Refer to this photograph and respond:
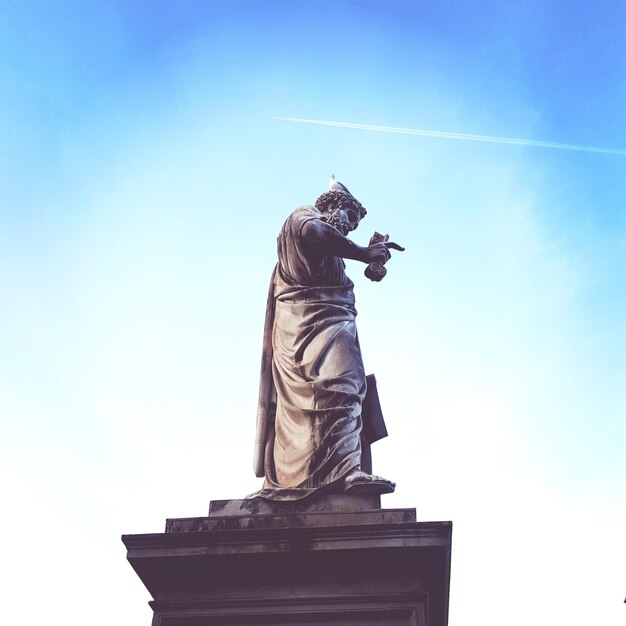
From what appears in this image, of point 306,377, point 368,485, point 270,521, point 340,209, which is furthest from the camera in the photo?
point 340,209

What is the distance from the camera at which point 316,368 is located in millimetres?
7988

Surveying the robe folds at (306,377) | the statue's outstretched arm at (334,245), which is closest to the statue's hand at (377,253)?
the statue's outstretched arm at (334,245)

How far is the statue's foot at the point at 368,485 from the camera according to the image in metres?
6.95

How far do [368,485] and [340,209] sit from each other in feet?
11.4

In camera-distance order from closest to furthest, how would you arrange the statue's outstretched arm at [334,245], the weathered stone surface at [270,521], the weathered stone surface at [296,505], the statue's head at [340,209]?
the weathered stone surface at [270,521] < the weathered stone surface at [296,505] < the statue's outstretched arm at [334,245] < the statue's head at [340,209]

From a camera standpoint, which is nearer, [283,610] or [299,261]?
[283,610]

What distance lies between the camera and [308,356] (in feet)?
26.6

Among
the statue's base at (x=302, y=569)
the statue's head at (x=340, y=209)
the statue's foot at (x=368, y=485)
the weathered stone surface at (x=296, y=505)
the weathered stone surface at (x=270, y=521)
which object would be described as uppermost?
the statue's head at (x=340, y=209)

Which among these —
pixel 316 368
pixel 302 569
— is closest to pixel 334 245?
pixel 316 368

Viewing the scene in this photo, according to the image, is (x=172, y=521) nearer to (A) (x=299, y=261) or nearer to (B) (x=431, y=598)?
(B) (x=431, y=598)

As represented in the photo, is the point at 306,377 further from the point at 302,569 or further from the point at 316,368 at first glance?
the point at 302,569

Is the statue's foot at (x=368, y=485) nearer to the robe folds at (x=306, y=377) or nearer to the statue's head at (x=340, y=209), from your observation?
the robe folds at (x=306, y=377)

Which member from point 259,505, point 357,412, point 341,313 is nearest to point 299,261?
point 341,313

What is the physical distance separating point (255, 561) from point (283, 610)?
0.44 m
